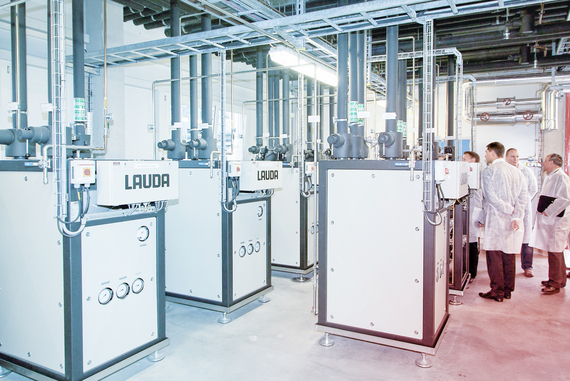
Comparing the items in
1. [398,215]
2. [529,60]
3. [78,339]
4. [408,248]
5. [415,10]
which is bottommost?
[78,339]

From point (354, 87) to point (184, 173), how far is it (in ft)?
5.58

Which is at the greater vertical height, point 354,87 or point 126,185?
point 354,87

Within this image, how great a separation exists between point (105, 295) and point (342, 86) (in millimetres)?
2316

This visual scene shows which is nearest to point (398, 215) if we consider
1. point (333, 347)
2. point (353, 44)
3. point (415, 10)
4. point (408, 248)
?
point (408, 248)

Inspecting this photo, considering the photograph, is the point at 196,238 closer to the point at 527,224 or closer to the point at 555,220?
the point at 555,220

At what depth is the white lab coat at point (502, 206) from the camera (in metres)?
3.93

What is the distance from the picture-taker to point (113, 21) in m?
4.99

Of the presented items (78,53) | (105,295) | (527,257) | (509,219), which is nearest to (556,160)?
(509,219)

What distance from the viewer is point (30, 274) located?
7.80 feet

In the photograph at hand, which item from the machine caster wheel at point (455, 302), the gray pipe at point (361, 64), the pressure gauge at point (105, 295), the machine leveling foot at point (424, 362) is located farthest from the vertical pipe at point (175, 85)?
the machine caster wheel at point (455, 302)

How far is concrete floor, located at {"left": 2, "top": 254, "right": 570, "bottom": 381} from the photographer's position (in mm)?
2613

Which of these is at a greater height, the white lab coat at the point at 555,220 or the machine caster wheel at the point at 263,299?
the white lab coat at the point at 555,220

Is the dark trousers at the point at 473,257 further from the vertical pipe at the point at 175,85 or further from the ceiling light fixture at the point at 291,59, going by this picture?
the vertical pipe at the point at 175,85

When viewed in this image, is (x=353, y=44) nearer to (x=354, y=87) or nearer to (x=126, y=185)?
(x=354, y=87)
